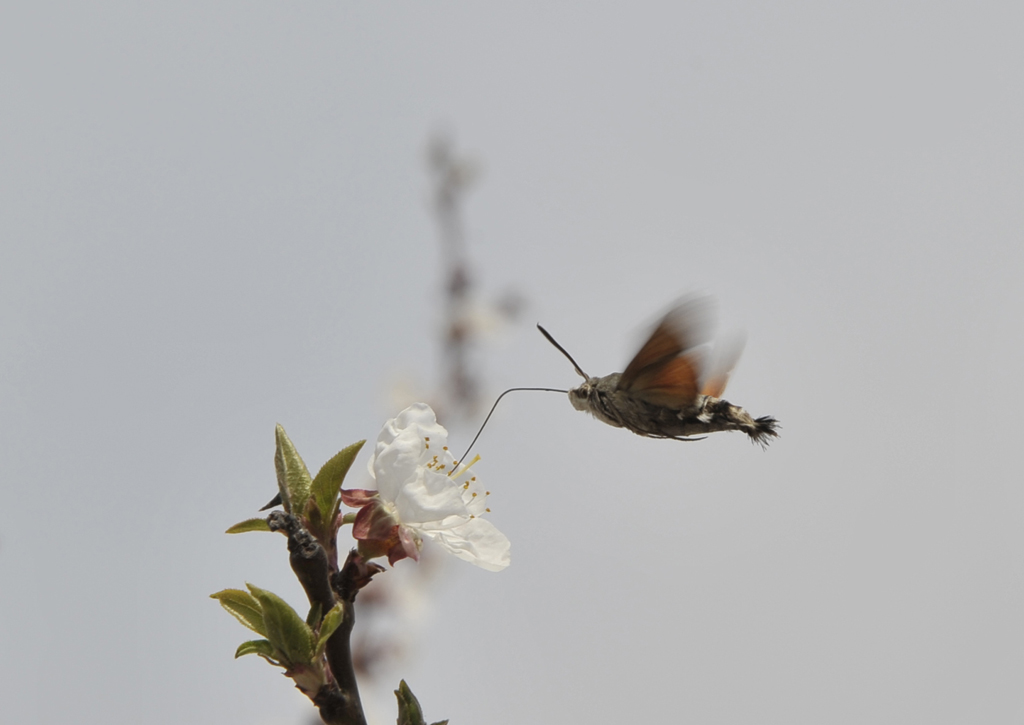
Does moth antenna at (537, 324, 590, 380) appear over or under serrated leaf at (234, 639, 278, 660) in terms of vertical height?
over

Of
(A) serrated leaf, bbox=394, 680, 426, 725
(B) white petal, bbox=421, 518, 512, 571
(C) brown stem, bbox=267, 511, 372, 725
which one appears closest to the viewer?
(C) brown stem, bbox=267, 511, 372, 725

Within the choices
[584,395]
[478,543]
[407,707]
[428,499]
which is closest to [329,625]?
[407,707]

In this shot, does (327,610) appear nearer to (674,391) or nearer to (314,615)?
(314,615)

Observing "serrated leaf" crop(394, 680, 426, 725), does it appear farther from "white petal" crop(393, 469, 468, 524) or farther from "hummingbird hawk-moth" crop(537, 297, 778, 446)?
"hummingbird hawk-moth" crop(537, 297, 778, 446)

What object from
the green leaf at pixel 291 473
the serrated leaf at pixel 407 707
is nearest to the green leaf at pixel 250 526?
the green leaf at pixel 291 473

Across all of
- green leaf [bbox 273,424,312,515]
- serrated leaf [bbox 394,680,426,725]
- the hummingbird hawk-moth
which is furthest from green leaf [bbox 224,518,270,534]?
the hummingbird hawk-moth

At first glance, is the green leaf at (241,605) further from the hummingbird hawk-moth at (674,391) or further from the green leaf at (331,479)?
the hummingbird hawk-moth at (674,391)
